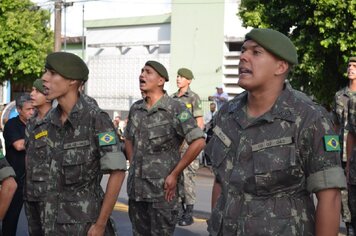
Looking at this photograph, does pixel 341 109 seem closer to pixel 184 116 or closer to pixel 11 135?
pixel 184 116

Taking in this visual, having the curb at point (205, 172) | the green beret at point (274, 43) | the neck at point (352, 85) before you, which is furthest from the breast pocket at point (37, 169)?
the curb at point (205, 172)

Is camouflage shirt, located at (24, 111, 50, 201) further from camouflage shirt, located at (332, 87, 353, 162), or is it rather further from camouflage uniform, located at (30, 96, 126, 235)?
camouflage shirt, located at (332, 87, 353, 162)

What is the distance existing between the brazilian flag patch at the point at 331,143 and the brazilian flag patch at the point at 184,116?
2936 millimetres

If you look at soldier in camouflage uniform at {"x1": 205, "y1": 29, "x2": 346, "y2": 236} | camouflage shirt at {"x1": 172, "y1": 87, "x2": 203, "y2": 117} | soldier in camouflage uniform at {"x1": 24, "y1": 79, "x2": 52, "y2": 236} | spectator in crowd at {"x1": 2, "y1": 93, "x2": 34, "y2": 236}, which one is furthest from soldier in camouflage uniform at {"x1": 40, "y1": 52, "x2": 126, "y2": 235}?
camouflage shirt at {"x1": 172, "y1": 87, "x2": 203, "y2": 117}

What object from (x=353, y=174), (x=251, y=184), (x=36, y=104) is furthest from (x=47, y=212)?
(x=353, y=174)

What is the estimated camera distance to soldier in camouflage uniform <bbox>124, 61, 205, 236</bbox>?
20.0 feet

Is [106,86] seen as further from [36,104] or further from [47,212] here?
[47,212]

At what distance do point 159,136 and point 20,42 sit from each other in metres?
28.4

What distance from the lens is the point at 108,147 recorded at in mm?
4297

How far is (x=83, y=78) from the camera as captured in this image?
452cm

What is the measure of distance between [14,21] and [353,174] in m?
28.5

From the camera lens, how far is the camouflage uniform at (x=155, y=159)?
6090 mm

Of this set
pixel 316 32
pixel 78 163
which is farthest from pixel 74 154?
pixel 316 32

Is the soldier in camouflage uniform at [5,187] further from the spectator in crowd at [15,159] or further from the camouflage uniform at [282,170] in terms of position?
the spectator in crowd at [15,159]
